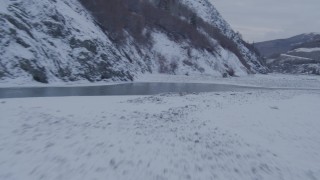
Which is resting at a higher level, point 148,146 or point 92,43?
point 92,43

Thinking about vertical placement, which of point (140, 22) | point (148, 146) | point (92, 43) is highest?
point (140, 22)

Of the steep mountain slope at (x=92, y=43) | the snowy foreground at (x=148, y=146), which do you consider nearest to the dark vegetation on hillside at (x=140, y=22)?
the steep mountain slope at (x=92, y=43)

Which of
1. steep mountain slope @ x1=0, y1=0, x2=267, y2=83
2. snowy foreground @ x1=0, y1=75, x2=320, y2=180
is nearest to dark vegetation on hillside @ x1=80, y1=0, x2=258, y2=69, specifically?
steep mountain slope @ x1=0, y1=0, x2=267, y2=83

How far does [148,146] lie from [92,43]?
109ft

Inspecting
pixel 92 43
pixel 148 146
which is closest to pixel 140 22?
pixel 92 43

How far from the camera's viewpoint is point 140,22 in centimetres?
6956

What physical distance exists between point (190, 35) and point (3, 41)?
199 feet

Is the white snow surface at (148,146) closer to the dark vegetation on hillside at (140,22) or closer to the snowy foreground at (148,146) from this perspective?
the snowy foreground at (148,146)

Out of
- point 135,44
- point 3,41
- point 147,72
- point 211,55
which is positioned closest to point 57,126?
point 3,41

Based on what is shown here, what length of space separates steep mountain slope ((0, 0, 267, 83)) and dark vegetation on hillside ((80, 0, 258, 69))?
18cm

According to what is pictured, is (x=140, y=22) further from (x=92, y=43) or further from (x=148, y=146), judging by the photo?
(x=148, y=146)

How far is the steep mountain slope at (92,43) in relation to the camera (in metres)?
31.1

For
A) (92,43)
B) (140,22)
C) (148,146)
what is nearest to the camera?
(148,146)

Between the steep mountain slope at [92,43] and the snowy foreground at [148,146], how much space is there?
19015 millimetres
